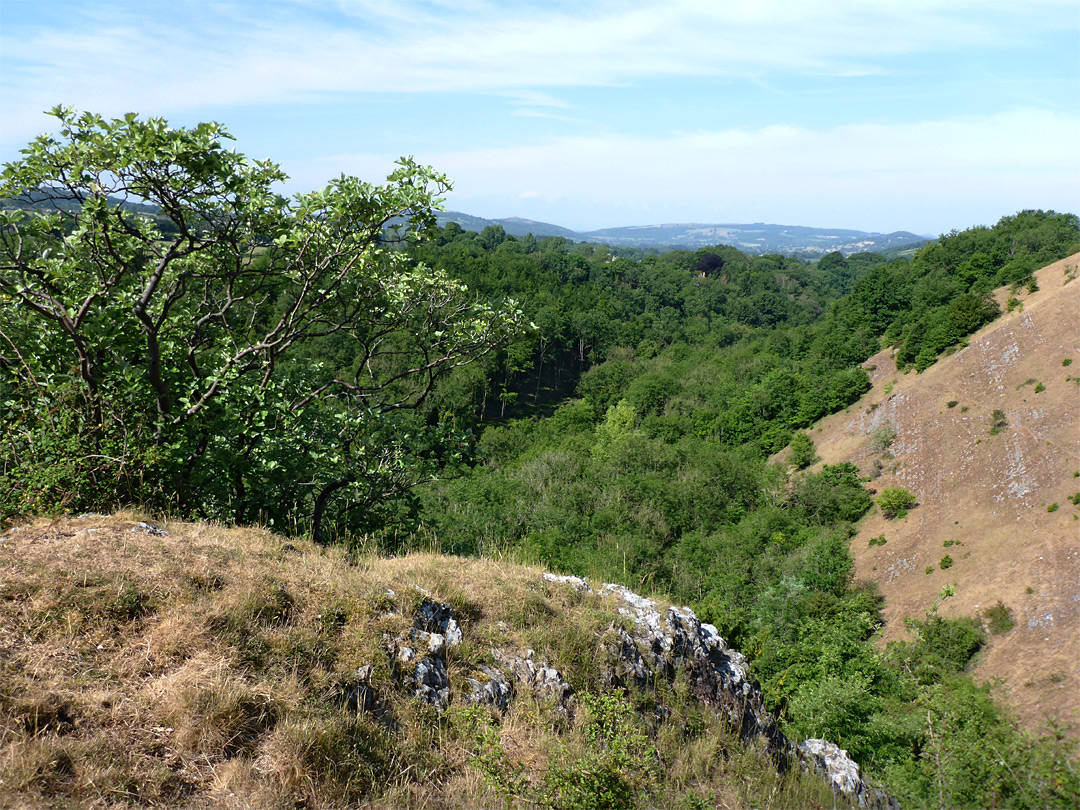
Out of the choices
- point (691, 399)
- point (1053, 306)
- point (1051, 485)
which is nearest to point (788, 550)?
point (1051, 485)

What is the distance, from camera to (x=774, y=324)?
129m

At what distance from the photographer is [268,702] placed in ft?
14.7

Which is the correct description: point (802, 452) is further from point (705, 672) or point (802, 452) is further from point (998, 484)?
point (705, 672)

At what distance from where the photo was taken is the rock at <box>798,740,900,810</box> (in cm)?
664

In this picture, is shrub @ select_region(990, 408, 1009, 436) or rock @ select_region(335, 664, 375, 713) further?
shrub @ select_region(990, 408, 1009, 436)

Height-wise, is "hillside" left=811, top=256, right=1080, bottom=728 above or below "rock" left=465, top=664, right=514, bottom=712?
below

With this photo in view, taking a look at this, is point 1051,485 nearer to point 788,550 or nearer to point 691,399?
point 788,550

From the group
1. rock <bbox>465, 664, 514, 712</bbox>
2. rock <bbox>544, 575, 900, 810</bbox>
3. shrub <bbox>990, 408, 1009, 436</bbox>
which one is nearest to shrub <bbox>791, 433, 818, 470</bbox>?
shrub <bbox>990, 408, 1009, 436</bbox>

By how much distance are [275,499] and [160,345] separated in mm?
2509

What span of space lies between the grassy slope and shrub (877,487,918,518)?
38676 millimetres

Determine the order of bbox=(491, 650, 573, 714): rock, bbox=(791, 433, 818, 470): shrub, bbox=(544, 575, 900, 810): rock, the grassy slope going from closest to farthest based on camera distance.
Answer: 1. the grassy slope
2. bbox=(491, 650, 573, 714): rock
3. bbox=(544, 575, 900, 810): rock
4. bbox=(791, 433, 818, 470): shrub

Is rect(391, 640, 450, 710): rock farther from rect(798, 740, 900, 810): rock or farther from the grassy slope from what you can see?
rect(798, 740, 900, 810): rock

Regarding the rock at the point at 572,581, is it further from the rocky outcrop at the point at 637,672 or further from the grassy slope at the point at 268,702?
the grassy slope at the point at 268,702

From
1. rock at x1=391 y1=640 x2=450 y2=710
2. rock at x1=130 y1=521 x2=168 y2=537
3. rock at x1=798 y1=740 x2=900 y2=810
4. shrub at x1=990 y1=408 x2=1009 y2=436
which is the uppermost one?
rock at x1=130 y1=521 x2=168 y2=537
